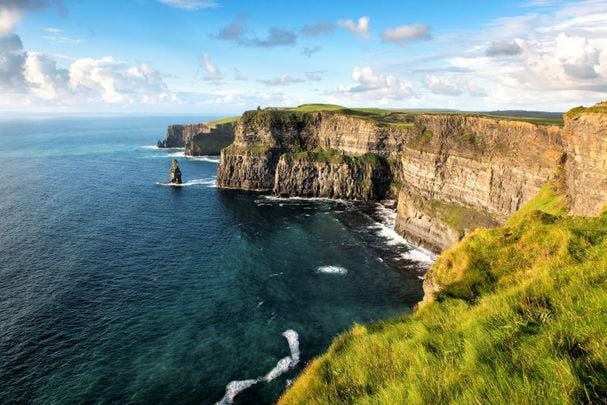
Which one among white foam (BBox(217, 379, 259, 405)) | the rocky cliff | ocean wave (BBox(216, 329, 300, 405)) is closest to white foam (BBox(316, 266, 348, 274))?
the rocky cliff

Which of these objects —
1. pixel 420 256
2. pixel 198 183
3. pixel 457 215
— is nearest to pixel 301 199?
pixel 198 183

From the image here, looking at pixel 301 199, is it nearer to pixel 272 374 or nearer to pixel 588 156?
pixel 272 374

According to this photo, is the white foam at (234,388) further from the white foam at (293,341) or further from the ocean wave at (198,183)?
the ocean wave at (198,183)

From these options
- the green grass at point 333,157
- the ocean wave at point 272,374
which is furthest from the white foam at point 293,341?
the green grass at point 333,157

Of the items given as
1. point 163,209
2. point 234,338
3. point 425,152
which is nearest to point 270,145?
point 163,209

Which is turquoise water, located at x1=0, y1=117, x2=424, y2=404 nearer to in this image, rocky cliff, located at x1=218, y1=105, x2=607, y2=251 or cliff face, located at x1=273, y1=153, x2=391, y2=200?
cliff face, located at x1=273, y1=153, x2=391, y2=200

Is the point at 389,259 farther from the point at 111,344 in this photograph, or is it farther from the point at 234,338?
the point at 111,344
